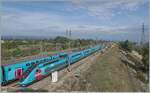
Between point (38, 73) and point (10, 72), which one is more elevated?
point (10, 72)

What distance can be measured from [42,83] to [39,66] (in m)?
1.24

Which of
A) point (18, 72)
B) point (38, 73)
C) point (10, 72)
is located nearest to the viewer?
point (10, 72)

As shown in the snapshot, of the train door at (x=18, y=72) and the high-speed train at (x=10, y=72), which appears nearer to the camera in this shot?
the high-speed train at (x=10, y=72)

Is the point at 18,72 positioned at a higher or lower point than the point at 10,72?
lower

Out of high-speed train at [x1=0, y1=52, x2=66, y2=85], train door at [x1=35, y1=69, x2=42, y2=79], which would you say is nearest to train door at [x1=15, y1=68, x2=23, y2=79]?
high-speed train at [x1=0, y1=52, x2=66, y2=85]

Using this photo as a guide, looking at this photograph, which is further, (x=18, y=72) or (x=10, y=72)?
(x=18, y=72)

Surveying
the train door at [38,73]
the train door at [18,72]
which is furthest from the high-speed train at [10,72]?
the train door at [38,73]

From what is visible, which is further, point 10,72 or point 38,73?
point 38,73

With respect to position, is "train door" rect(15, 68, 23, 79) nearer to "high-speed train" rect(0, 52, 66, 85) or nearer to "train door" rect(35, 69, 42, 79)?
"high-speed train" rect(0, 52, 66, 85)

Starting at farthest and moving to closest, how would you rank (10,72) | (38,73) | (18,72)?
(38,73), (18,72), (10,72)

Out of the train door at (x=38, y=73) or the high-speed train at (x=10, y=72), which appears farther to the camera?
the train door at (x=38, y=73)

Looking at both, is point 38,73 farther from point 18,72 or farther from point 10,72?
point 10,72

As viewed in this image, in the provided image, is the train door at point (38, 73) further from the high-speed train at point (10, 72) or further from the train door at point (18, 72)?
the train door at point (18, 72)

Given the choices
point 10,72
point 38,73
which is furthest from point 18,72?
point 38,73
